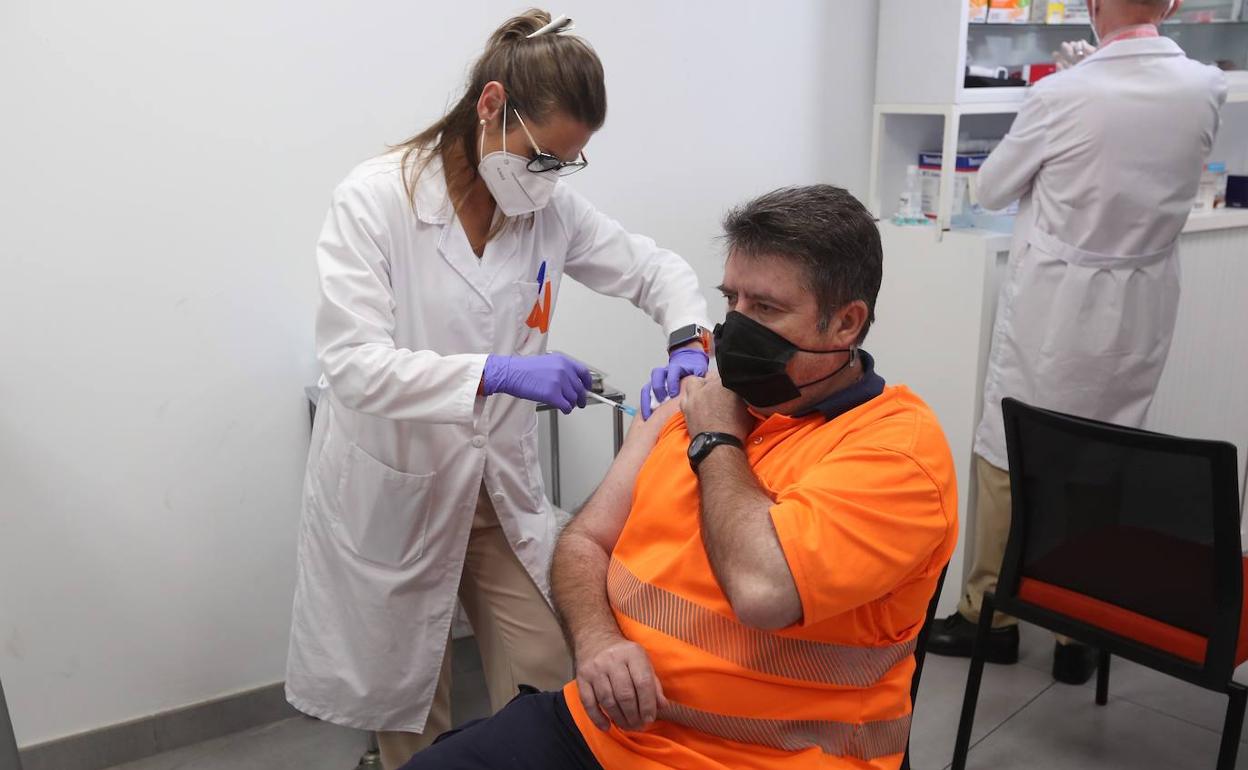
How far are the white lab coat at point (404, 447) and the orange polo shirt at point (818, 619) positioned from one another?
484 millimetres

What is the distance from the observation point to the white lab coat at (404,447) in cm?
160

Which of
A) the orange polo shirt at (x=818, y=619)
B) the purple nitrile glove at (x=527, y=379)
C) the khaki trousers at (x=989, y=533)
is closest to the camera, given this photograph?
the orange polo shirt at (x=818, y=619)

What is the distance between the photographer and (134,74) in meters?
2.01

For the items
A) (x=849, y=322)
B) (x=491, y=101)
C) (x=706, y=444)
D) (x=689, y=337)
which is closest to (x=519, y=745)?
(x=706, y=444)

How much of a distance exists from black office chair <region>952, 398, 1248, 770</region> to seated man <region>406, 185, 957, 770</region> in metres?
0.67

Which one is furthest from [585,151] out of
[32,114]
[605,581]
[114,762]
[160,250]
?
[114,762]

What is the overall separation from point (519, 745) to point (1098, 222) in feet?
6.06

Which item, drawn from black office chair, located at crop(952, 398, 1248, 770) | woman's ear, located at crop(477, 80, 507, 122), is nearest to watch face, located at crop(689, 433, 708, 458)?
woman's ear, located at crop(477, 80, 507, 122)

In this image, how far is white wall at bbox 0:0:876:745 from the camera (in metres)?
2.00

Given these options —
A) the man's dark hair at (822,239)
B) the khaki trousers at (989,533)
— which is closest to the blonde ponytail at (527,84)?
the man's dark hair at (822,239)

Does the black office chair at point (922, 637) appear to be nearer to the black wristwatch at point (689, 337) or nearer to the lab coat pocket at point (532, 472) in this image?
the black wristwatch at point (689, 337)

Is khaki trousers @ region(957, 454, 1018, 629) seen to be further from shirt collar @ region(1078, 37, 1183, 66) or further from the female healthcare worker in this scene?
the female healthcare worker

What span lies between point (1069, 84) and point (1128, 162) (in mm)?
222

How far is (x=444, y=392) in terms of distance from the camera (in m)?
1.57
